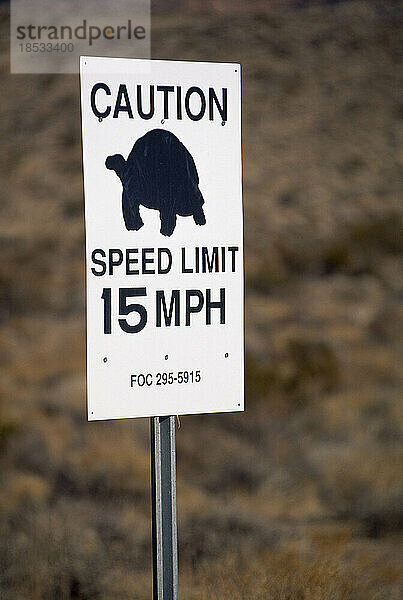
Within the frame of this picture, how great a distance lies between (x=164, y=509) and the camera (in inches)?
40.6

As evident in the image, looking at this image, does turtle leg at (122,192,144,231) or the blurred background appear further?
the blurred background

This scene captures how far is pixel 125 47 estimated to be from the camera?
138 cm

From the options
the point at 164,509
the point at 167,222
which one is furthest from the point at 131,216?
the point at 164,509

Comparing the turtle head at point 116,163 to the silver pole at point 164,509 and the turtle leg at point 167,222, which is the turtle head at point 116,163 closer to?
the turtle leg at point 167,222

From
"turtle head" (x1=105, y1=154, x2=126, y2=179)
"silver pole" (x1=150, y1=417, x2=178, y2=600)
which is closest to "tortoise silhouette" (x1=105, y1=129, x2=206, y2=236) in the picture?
"turtle head" (x1=105, y1=154, x2=126, y2=179)

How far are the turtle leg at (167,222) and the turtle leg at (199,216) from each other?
0.10ft

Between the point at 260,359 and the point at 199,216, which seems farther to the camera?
the point at 260,359

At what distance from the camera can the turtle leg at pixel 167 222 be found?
103 centimetres

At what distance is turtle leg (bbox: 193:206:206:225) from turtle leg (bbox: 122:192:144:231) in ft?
0.24

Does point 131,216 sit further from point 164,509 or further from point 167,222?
point 164,509

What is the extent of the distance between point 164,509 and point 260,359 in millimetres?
389

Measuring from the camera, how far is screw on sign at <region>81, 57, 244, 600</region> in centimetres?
101

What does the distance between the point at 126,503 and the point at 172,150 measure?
2.01ft

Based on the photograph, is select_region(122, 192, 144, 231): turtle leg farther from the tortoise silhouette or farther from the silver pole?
the silver pole
